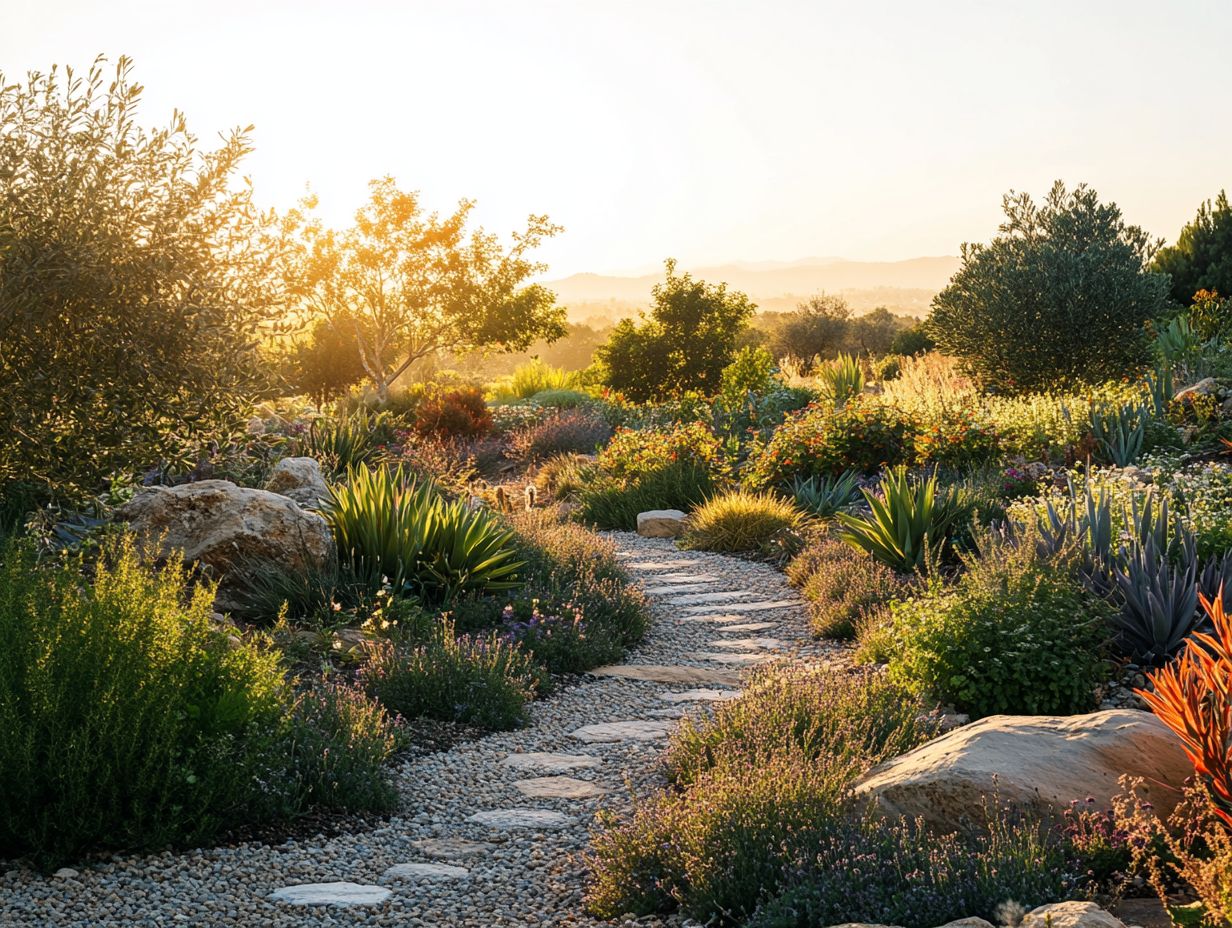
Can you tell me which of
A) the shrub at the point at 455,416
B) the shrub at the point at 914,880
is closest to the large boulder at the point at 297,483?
the shrub at the point at 914,880

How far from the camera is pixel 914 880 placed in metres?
3.28

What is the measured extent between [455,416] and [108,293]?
13412 millimetres

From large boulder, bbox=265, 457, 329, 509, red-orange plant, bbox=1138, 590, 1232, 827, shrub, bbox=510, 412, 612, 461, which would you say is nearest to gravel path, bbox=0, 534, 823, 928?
red-orange plant, bbox=1138, 590, 1232, 827

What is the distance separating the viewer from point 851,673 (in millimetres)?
6707

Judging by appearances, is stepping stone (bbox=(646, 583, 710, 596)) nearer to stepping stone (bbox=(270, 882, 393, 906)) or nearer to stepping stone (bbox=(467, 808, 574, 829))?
stepping stone (bbox=(467, 808, 574, 829))

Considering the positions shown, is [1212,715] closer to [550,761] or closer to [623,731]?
[550,761]

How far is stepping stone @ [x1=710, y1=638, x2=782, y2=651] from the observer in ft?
26.1

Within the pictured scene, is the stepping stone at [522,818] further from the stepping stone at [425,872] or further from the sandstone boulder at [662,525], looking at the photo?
the sandstone boulder at [662,525]

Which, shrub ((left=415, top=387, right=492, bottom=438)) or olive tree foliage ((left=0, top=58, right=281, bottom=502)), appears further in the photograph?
shrub ((left=415, top=387, right=492, bottom=438))

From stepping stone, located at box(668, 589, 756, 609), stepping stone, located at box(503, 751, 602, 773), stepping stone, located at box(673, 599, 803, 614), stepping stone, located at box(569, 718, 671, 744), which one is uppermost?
stepping stone, located at box(503, 751, 602, 773)

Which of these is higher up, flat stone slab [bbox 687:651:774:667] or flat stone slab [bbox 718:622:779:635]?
flat stone slab [bbox 687:651:774:667]

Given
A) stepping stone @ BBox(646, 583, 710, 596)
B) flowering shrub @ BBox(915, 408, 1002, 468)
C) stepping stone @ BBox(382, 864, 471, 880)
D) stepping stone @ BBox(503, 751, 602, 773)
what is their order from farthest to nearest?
flowering shrub @ BBox(915, 408, 1002, 468), stepping stone @ BBox(646, 583, 710, 596), stepping stone @ BBox(503, 751, 602, 773), stepping stone @ BBox(382, 864, 471, 880)

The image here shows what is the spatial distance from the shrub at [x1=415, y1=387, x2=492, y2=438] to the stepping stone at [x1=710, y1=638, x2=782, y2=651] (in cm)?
1099

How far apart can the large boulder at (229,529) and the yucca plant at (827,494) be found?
596 centimetres
